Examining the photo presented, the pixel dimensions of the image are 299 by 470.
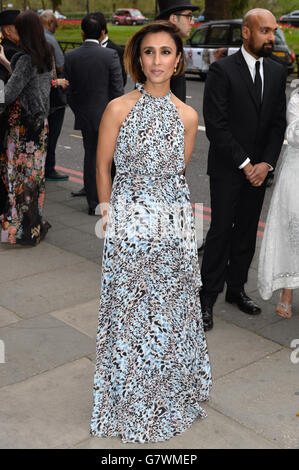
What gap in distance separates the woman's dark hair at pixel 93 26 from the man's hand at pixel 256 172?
10.8 ft

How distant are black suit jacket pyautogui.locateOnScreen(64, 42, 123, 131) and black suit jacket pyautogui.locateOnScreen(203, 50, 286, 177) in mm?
Result: 2696

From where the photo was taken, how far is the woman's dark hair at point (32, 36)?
5.72 meters

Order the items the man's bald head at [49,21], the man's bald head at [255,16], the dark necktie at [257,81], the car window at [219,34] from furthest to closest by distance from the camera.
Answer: the car window at [219,34], the man's bald head at [49,21], the dark necktie at [257,81], the man's bald head at [255,16]

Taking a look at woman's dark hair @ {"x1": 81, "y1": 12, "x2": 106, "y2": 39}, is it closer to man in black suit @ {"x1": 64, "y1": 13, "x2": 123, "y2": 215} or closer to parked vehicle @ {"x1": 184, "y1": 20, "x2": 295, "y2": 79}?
man in black suit @ {"x1": 64, "y1": 13, "x2": 123, "y2": 215}

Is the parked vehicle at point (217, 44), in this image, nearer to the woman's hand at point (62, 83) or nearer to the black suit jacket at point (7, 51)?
the woman's hand at point (62, 83)

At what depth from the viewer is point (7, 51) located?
Answer: 20.0 ft

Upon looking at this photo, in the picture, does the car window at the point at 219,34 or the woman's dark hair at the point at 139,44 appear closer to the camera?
the woman's dark hair at the point at 139,44

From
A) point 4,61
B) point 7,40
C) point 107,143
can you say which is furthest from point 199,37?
point 107,143

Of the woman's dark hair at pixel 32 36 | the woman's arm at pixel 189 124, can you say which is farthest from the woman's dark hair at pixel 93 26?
the woman's arm at pixel 189 124

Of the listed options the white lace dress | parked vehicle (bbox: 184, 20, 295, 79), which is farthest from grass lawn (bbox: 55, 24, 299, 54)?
the white lace dress

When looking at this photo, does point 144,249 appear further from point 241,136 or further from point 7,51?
point 7,51

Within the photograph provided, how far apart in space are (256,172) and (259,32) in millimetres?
961

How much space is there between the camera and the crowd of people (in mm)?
3213

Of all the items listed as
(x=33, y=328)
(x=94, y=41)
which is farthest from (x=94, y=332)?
(x=94, y=41)
